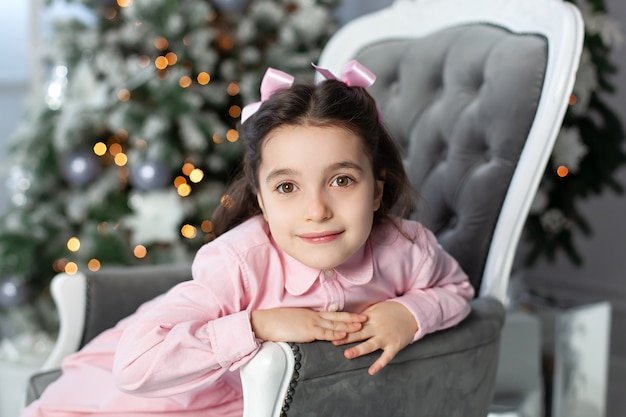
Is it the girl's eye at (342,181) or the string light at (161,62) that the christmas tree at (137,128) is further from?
the girl's eye at (342,181)

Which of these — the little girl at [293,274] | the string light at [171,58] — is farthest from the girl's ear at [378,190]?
the string light at [171,58]

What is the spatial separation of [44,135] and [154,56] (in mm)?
472

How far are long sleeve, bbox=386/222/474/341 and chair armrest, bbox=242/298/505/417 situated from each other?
0.08ft

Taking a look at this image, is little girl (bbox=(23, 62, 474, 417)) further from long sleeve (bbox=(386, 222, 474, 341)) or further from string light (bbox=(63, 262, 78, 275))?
string light (bbox=(63, 262, 78, 275))

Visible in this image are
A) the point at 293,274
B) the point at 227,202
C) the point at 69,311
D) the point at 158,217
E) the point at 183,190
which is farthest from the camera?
the point at 183,190

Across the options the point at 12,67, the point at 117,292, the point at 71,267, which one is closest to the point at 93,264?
the point at 71,267

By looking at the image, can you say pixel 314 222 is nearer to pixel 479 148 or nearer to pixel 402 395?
pixel 402 395

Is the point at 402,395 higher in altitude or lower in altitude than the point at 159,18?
lower

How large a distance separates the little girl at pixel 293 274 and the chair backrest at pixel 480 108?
0.19m

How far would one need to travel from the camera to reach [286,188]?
1.18 meters

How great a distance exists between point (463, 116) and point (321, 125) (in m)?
0.58

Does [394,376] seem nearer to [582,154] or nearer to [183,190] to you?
[582,154]

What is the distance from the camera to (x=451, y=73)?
1723 mm

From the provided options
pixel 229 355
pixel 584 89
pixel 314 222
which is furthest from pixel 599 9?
pixel 229 355
